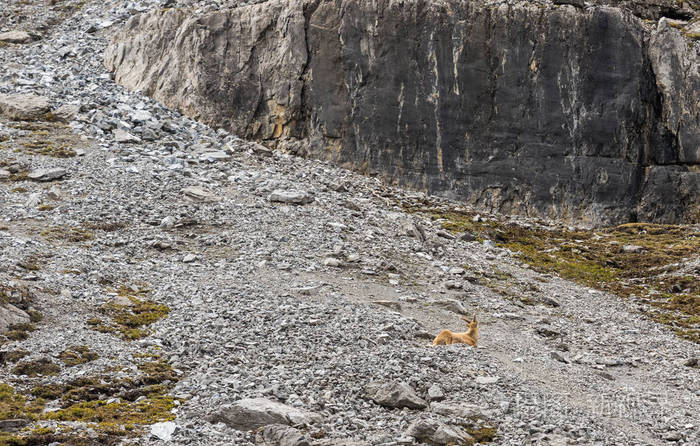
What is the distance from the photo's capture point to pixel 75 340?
17734 millimetres

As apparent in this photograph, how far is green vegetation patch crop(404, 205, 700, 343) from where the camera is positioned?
30719 mm

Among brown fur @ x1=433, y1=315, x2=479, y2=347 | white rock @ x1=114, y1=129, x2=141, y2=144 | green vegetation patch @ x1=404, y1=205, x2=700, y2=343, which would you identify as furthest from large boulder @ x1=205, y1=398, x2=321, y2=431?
white rock @ x1=114, y1=129, x2=141, y2=144

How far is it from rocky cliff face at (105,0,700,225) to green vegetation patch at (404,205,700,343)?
2.46m

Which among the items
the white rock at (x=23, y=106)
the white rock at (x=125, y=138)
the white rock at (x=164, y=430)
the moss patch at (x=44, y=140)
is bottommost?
the white rock at (x=164, y=430)

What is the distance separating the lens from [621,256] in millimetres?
36000

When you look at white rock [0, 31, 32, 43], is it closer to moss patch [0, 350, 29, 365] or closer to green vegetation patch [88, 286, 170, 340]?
green vegetation patch [88, 286, 170, 340]

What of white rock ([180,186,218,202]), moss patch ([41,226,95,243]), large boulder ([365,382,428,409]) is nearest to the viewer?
large boulder ([365,382,428,409])

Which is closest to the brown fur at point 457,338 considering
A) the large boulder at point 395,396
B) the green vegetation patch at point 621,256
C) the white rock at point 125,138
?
the large boulder at point 395,396

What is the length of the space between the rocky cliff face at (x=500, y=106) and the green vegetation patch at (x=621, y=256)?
2.46 metres

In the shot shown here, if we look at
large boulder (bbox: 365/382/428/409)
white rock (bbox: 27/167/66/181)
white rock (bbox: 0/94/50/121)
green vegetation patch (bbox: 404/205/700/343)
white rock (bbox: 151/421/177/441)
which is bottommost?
green vegetation patch (bbox: 404/205/700/343)

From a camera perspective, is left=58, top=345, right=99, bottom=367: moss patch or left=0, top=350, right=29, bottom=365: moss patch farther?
left=58, top=345, right=99, bottom=367: moss patch

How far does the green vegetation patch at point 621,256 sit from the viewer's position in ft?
101

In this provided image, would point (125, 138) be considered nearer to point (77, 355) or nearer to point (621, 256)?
point (77, 355)

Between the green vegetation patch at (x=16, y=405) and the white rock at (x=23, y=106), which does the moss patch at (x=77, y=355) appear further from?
the white rock at (x=23, y=106)
